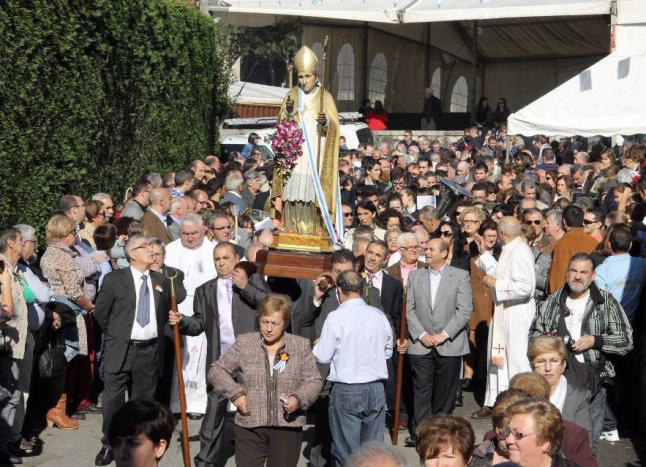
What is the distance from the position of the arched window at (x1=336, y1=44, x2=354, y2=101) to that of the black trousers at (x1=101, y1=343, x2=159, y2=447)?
26.8 meters

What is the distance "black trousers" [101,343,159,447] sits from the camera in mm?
10492

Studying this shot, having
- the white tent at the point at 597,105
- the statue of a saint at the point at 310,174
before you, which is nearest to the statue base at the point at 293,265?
the statue of a saint at the point at 310,174

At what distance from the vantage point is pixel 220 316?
10.5m

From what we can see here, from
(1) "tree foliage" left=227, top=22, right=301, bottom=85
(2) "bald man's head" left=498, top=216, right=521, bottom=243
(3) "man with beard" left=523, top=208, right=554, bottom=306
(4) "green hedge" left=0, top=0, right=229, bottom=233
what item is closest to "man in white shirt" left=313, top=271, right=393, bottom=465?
(2) "bald man's head" left=498, top=216, right=521, bottom=243

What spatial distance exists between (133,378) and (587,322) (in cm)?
381

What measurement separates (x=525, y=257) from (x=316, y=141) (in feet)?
8.02

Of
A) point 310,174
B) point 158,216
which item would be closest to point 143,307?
point 310,174

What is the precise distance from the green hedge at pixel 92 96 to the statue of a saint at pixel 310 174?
408 centimetres

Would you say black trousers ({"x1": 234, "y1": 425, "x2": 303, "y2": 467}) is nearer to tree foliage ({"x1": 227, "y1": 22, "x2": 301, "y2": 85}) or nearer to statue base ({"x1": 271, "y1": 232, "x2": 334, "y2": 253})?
statue base ({"x1": 271, "y1": 232, "x2": 334, "y2": 253})

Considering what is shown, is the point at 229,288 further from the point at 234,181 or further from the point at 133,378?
the point at 234,181

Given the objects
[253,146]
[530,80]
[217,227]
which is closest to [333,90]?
[530,80]

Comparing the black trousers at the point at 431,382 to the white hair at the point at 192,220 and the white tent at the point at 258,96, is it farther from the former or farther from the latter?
the white tent at the point at 258,96

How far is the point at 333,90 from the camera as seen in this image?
3681cm

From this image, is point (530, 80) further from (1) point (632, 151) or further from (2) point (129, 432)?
(2) point (129, 432)
